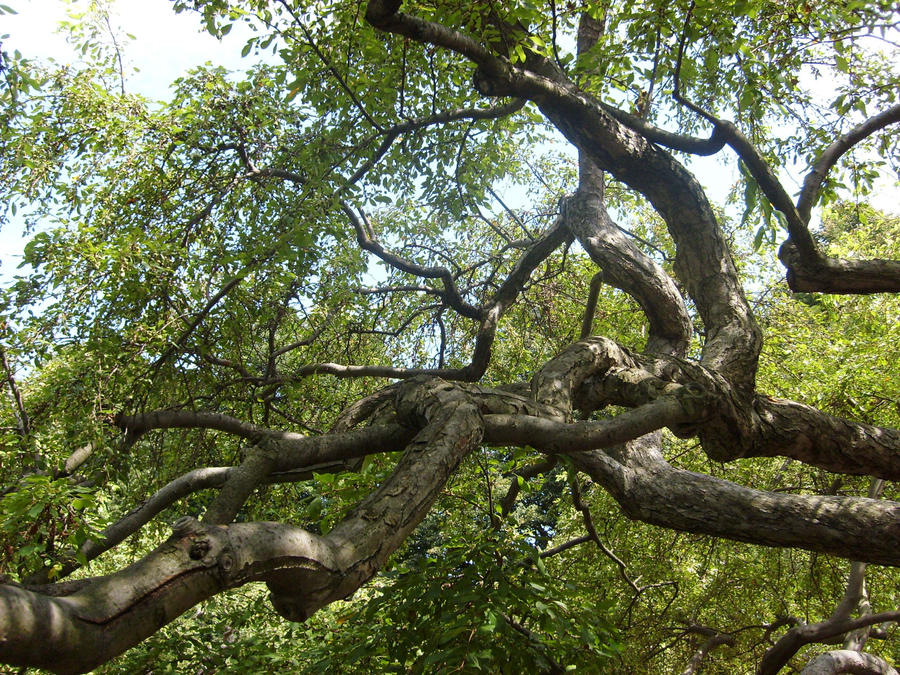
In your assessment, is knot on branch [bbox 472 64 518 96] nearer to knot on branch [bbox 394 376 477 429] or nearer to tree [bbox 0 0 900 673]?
tree [bbox 0 0 900 673]

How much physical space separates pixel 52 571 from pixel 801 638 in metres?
5.13

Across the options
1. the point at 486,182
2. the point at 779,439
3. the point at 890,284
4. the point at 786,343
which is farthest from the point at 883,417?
the point at 486,182

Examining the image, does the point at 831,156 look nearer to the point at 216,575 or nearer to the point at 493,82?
the point at 493,82

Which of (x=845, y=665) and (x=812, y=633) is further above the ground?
(x=812, y=633)

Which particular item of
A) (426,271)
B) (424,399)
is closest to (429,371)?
(426,271)

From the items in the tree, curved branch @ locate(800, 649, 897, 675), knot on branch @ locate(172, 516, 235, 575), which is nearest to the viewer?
knot on branch @ locate(172, 516, 235, 575)

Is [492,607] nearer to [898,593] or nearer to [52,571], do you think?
[52,571]

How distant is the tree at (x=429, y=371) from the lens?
2.85 m

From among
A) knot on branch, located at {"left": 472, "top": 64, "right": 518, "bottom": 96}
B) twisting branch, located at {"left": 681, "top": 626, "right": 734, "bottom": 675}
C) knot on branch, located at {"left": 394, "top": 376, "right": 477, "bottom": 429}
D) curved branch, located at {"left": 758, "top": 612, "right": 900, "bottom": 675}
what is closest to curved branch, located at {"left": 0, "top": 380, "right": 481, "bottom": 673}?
knot on branch, located at {"left": 394, "top": 376, "right": 477, "bottom": 429}

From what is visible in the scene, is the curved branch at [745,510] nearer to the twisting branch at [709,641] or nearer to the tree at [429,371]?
the tree at [429,371]

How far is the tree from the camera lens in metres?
2.85

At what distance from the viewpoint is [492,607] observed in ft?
9.03

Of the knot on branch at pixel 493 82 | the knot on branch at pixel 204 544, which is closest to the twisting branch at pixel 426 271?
the knot on branch at pixel 493 82

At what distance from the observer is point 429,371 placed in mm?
5715
